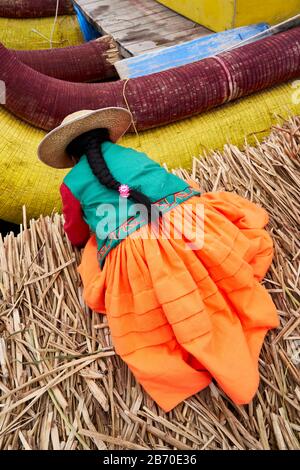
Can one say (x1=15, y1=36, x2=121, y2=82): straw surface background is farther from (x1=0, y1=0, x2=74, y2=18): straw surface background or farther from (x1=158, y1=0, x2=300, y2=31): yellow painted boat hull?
(x1=0, y1=0, x2=74, y2=18): straw surface background

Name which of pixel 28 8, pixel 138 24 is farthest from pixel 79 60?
pixel 28 8

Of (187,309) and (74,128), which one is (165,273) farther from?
(74,128)

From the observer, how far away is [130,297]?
1.44 meters

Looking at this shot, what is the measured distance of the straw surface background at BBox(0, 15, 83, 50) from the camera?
4.11m

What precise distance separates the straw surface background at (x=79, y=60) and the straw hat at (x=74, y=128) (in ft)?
5.77

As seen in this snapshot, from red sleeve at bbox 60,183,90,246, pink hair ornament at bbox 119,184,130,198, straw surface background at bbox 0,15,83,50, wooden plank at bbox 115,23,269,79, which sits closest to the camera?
pink hair ornament at bbox 119,184,130,198

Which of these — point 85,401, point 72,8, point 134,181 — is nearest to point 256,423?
point 85,401

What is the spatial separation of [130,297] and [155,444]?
48 cm

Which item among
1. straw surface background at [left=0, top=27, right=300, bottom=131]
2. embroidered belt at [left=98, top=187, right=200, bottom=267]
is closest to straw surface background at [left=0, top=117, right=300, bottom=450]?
embroidered belt at [left=98, top=187, right=200, bottom=267]

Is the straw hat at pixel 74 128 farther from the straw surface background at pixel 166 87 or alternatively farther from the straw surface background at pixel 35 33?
the straw surface background at pixel 35 33

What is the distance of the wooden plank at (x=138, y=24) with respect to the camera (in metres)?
3.25

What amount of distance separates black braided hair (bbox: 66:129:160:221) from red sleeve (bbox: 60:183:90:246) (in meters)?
0.16

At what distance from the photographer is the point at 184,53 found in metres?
2.85

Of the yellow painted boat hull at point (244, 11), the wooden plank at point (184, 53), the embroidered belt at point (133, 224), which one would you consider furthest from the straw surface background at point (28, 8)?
the embroidered belt at point (133, 224)
